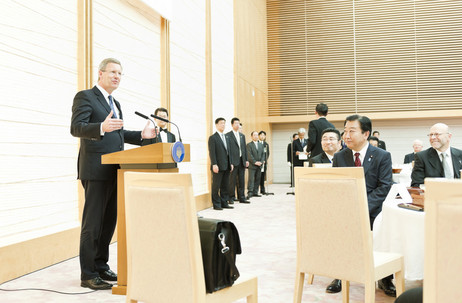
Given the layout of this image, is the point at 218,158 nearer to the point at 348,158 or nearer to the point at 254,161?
the point at 254,161

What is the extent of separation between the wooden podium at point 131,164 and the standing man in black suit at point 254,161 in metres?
6.59

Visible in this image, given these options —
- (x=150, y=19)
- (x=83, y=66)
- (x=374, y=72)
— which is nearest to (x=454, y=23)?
(x=374, y=72)

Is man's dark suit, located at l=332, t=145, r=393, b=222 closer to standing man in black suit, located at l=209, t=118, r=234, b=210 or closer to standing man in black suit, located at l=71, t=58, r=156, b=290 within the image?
standing man in black suit, located at l=71, t=58, r=156, b=290

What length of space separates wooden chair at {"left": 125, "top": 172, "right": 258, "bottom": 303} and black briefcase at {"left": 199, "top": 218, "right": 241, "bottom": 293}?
0.16ft

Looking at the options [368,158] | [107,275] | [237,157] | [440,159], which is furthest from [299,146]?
[107,275]

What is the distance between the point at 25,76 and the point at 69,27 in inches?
31.4

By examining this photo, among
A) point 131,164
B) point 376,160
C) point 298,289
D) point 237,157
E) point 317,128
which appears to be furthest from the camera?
point 237,157

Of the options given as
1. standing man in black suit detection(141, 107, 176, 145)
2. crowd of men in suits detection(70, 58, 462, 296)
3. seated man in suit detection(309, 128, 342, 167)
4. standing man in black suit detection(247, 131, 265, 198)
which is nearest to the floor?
crowd of men in suits detection(70, 58, 462, 296)

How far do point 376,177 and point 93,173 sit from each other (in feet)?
6.54

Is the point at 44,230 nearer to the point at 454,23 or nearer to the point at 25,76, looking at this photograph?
the point at 25,76

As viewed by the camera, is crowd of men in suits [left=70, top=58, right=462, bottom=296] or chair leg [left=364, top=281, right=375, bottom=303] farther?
crowd of men in suits [left=70, top=58, right=462, bottom=296]

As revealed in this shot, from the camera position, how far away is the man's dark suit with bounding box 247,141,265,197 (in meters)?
9.52

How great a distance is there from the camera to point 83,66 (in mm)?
4254

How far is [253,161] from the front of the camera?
9.52 metres
